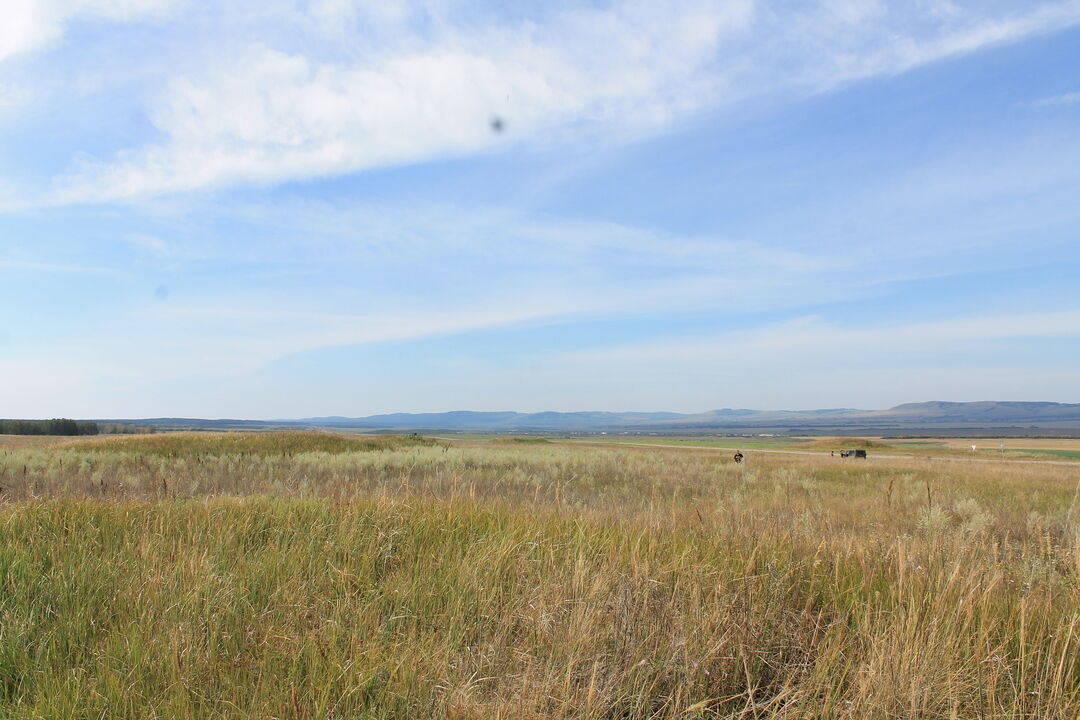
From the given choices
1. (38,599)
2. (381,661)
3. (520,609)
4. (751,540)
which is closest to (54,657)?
(38,599)

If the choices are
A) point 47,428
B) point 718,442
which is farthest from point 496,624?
point 718,442

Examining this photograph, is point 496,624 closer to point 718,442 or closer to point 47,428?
point 47,428

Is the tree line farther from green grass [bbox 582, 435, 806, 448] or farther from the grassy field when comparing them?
the grassy field

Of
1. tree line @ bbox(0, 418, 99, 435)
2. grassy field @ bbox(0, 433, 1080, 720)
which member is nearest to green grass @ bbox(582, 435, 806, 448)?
tree line @ bbox(0, 418, 99, 435)

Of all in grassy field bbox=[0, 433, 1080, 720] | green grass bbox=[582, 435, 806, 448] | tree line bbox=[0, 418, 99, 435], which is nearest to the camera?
grassy field bbox=[0, 433, 1080, 720]

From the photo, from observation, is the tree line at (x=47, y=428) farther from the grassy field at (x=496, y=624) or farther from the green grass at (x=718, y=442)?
the grassy field at (x=496, y=624)

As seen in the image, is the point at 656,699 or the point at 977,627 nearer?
the point at 656,699

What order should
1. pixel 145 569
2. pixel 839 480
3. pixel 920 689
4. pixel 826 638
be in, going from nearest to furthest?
1. pixel 920 689
2. pixel 826 638
3. pixel 145 569
4. pixel 839 480

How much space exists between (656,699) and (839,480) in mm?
20161

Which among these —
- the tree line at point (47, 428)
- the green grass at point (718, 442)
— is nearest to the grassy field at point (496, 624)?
the green grass at point (718, 442)

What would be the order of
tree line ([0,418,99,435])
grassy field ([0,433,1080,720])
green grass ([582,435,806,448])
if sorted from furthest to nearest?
green grass ([582,435,806,448]) → tree line ([0,418,99,435]) → grassy field ([0,433,1080,720])

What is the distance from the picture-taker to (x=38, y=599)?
11.8ft

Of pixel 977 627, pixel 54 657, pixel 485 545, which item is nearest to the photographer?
pixel 54 657

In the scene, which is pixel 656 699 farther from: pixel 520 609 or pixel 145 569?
pixel 145 569
